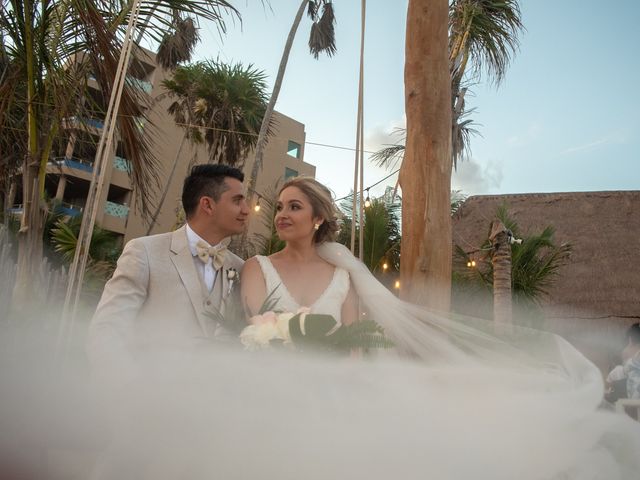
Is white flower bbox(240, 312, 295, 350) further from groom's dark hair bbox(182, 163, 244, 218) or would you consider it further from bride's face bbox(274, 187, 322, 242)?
bride's face bbox(274, 187, 322, 242)

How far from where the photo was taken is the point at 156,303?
7.35 ft

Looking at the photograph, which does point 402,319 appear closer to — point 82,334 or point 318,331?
point 318,331

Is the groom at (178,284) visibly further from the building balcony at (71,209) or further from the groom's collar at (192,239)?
the building balcony at (71,209)

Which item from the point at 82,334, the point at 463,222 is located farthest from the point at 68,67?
the point at 463,222

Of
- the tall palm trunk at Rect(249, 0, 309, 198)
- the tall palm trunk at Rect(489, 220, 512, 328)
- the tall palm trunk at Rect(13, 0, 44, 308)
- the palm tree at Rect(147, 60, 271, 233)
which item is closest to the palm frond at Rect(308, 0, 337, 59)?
the tall palm trunk at Rect(249, 0, 309, 198)

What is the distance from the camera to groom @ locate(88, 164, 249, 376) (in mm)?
2039

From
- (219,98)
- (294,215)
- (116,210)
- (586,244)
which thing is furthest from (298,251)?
(116,210)

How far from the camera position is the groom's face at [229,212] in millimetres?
2527

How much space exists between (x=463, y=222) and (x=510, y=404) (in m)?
12.1

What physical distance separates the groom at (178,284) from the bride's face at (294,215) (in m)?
0.34

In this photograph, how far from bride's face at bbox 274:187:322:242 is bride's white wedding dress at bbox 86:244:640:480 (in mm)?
1092

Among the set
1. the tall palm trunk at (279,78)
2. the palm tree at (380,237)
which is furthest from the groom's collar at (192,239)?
the tall palm trunk at (279,78)

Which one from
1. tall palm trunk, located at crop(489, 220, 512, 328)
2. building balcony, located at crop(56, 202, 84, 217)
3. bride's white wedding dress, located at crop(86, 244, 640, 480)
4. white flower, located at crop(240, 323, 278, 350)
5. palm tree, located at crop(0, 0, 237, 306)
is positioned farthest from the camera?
building balcony, located at crop(56, 202, 84, 217)

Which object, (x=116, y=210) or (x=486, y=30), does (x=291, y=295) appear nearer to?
(x=486, y=30)
